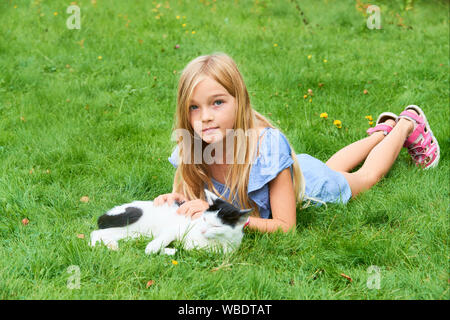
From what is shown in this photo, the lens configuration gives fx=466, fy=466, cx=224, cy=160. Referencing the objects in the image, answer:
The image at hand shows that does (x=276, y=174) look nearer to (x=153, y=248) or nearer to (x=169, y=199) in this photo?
(x=169, y=199)

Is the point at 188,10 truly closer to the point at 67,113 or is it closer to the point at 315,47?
the point at 315,47

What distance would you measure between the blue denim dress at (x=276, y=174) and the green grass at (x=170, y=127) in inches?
5.1

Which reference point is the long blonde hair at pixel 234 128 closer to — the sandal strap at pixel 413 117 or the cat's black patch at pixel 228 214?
the cat's black patch at pixel 228 214

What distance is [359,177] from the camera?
3096 millimetres

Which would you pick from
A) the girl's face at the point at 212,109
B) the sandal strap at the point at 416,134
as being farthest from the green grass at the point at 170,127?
the girl's face at the point at 212,109

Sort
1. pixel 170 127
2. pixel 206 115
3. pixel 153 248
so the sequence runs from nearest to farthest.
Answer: pixel 153 248 < pixel 206 115 < pixel 170 127

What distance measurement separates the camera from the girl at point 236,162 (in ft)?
7.92

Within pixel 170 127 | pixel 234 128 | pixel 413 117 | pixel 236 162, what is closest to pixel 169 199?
pixel 236 162

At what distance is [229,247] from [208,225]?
0.56 ft

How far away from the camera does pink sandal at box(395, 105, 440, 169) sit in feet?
10.7

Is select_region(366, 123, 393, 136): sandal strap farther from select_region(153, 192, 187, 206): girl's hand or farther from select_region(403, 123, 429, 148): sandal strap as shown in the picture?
select_region(153, 192, 187, 206): girl's hand

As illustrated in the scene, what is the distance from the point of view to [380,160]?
3.18 meters

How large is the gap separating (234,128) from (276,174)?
336mm
